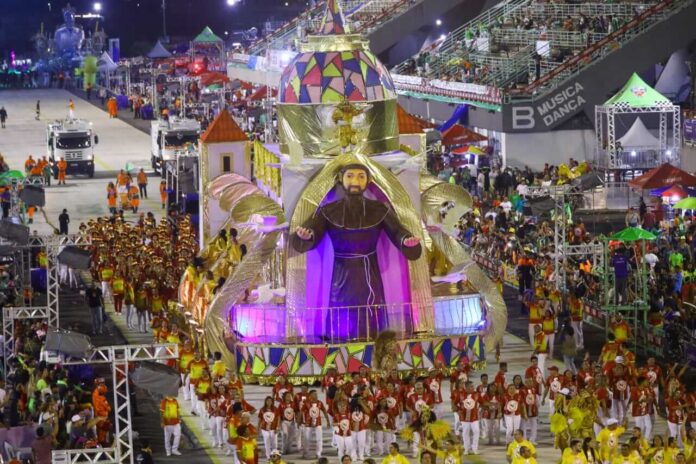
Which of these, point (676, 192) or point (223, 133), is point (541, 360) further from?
point (676, 192)

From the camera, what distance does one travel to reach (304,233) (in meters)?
36.8

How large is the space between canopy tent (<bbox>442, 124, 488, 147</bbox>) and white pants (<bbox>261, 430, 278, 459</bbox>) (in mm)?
33062

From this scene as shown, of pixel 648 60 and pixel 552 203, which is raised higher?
pixel 648 60

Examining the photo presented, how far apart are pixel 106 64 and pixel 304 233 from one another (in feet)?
266

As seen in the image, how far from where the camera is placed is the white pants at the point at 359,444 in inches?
1261

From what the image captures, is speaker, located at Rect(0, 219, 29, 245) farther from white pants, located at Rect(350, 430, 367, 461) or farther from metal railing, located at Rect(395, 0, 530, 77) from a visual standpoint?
metal railing, located at Rect(395, 0, 530, 77)

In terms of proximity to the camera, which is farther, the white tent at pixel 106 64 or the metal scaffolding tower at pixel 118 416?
the white tent at pixel 106 64

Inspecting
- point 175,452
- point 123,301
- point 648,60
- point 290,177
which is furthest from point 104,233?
point 648,60

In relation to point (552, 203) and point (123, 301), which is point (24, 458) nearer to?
point (123, 301)

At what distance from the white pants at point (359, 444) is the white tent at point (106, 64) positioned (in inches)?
3350

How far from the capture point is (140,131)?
9375 cm

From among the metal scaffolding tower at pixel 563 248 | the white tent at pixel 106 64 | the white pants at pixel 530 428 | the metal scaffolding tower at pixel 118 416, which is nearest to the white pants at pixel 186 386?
the metal scaffolding tower at pixel 118 416

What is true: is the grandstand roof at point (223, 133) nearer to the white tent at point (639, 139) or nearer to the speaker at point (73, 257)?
the speaker at point (73, 257)

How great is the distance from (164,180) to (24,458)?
35184 millimetres
